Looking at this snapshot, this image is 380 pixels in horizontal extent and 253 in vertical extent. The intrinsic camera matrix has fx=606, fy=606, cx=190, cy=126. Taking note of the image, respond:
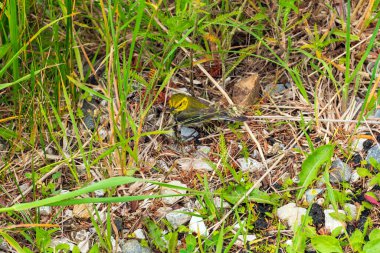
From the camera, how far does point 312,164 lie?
2.31 metres

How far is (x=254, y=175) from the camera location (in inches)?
94.7

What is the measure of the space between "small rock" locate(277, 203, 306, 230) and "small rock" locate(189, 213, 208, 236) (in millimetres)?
287

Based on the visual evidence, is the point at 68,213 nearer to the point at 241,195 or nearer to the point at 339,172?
the point at 241,195

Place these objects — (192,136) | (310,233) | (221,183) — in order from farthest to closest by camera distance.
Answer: (192,136) < (221,183) < (310,233)

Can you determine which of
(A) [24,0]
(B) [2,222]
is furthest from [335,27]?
(B) [2,222]

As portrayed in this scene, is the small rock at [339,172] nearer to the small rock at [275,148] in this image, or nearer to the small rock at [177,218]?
the small rock at [275,148]

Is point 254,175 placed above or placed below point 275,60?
below

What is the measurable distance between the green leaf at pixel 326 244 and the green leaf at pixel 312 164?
8.9 inches

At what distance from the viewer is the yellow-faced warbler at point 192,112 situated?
2.54 metres

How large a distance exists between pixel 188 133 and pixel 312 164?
0.56 meters

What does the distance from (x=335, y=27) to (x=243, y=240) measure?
121cm

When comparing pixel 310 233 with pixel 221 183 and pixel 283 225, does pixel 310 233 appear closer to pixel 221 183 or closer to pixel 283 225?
pixel 283 225

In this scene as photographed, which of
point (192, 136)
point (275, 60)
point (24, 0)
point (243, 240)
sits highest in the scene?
point (24, 0)

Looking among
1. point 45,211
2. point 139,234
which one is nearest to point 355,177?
point 139,234
